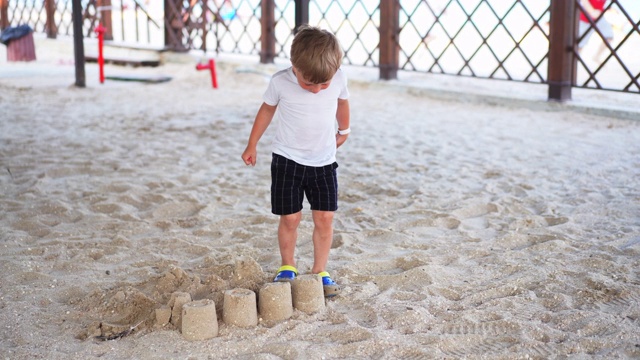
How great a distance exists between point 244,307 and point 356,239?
104cm

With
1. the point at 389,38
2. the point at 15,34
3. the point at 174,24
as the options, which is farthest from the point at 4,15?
the point at 389,38

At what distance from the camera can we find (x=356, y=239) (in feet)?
10.9

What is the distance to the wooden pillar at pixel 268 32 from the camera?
10.4m

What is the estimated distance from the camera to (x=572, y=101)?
7.18 metres

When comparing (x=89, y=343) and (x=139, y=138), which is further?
(x=139, y=138)

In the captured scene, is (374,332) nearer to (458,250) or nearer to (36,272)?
(458,250)

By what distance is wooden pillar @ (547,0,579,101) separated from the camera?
23.2 ft

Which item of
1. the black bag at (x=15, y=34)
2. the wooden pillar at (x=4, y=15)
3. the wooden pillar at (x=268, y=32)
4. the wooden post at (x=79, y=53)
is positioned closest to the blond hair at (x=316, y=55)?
the wooden post at (x=79, y=53)

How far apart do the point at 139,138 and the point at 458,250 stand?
10.7ft

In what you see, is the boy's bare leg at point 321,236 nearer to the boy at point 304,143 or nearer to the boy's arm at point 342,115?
the boy at point 304,143

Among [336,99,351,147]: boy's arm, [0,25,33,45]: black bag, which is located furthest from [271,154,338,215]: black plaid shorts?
[0,25,33,45]: black bag

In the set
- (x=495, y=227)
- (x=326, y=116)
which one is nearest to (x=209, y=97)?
(x=495, y=227)

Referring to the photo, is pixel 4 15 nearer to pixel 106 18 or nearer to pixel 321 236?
pixel 106 18

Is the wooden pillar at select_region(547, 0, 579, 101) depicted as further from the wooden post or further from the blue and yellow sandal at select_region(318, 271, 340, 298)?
the wooden post
